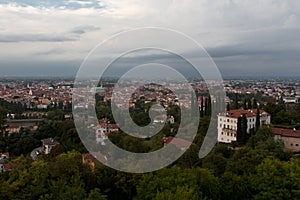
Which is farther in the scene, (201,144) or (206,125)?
(206,125)

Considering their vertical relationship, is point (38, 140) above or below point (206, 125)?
below

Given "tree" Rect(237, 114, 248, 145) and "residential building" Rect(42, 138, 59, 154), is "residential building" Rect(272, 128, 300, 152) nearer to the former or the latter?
"tree" Rect(237, 114, 248, 145)

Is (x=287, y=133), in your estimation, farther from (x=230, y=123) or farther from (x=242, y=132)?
(x=230, y=123)

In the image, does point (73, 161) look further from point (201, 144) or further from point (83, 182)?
point (201, 144)

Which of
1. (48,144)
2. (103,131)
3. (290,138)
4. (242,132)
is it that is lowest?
(48,144)

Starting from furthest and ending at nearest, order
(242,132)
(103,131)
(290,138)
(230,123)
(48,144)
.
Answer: (48,144) < (230,123) < (242,132) < (103,131) < (290,138)

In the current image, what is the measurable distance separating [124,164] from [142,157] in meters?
0.46

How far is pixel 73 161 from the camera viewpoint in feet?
26.7

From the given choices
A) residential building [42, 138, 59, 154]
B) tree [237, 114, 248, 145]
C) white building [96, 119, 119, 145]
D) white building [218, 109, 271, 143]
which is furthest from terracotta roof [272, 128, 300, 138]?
residential building [42, 138, 59, 154]

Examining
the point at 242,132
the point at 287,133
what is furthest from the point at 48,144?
the point at 287,133

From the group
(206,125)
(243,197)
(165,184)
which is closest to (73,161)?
(165,184)

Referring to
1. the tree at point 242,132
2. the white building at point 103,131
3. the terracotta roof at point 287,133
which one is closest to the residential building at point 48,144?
the white building at point 103,131

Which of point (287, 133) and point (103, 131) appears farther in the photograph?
point (103, 131)

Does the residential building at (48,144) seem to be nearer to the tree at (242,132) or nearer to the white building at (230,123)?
the white building at (230,123)
